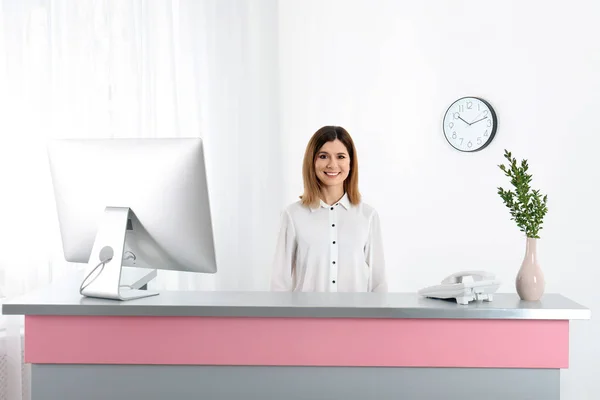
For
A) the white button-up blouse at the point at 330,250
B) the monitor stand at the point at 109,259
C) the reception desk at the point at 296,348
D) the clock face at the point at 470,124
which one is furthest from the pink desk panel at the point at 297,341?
the clock face at the point at 470,124

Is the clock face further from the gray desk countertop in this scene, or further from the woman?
the gray desk countertop

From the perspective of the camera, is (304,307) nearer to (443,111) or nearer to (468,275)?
(468,275)

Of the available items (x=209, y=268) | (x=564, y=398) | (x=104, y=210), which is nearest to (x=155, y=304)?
(x=209, y=268)

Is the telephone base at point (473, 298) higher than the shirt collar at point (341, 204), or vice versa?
the shirt collar at point (341, 204)

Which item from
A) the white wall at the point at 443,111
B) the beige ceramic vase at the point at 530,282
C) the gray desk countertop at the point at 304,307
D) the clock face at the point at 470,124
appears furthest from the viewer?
the clock face at the point at 470,124

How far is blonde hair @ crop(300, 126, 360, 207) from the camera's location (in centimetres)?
283

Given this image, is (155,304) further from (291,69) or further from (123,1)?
(291,69)

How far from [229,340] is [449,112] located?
2509 mm

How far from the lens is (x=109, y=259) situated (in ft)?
6.75

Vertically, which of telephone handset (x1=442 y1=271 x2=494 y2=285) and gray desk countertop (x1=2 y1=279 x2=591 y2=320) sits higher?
telephone handset (x1=442 y1=271 x2=494 y2=285)

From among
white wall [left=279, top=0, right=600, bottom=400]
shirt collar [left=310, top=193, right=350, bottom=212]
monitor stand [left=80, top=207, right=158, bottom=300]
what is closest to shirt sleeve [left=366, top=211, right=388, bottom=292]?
shirt collar [left=310, top=193, right=350, bottom=212]

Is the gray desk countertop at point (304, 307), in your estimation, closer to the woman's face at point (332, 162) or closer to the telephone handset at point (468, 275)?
the telephone handset at point (468, 275)

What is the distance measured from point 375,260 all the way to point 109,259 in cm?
123

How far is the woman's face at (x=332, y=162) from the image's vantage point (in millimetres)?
2803
